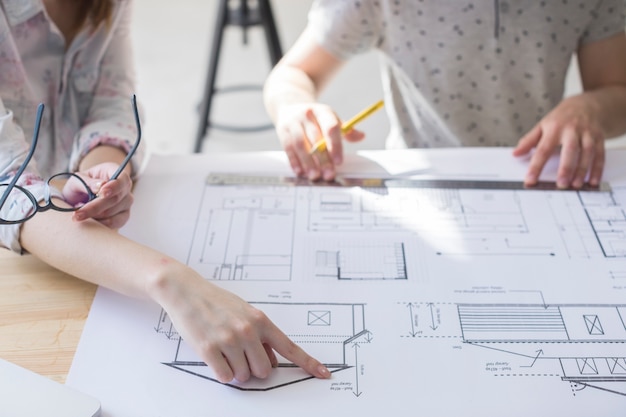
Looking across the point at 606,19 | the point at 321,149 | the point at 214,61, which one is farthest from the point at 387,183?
the point at 214,61

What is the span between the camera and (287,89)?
1031 millimetres

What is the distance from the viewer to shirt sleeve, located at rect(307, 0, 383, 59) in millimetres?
1044

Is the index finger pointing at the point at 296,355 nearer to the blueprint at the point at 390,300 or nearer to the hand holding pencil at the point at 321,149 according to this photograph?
the blueprint at the point at 390,300

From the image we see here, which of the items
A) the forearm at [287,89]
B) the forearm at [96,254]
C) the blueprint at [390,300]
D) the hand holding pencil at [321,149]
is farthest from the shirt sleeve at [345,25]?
the forearm at [96,254]

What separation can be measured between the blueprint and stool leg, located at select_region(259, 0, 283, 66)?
0.93 meters

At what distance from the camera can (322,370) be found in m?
0.62

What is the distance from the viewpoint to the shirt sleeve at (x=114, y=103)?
0.89m

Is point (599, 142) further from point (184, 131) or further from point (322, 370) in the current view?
point (184, 131)

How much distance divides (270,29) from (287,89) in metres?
0.79

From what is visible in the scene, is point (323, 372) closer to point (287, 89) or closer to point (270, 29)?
point (287, 89)

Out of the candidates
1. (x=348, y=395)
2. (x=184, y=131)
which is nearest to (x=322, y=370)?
(x=348, y=395)

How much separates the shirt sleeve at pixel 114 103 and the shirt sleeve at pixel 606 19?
27.0 inches

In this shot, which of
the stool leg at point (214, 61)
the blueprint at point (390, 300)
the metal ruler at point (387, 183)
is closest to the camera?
the blueprint at point (390, 300)

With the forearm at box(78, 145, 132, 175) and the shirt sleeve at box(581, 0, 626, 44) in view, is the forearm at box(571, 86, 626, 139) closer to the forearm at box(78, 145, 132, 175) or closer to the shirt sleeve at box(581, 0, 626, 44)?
the shirt sleeve at box(581, 0, 626, 44)
